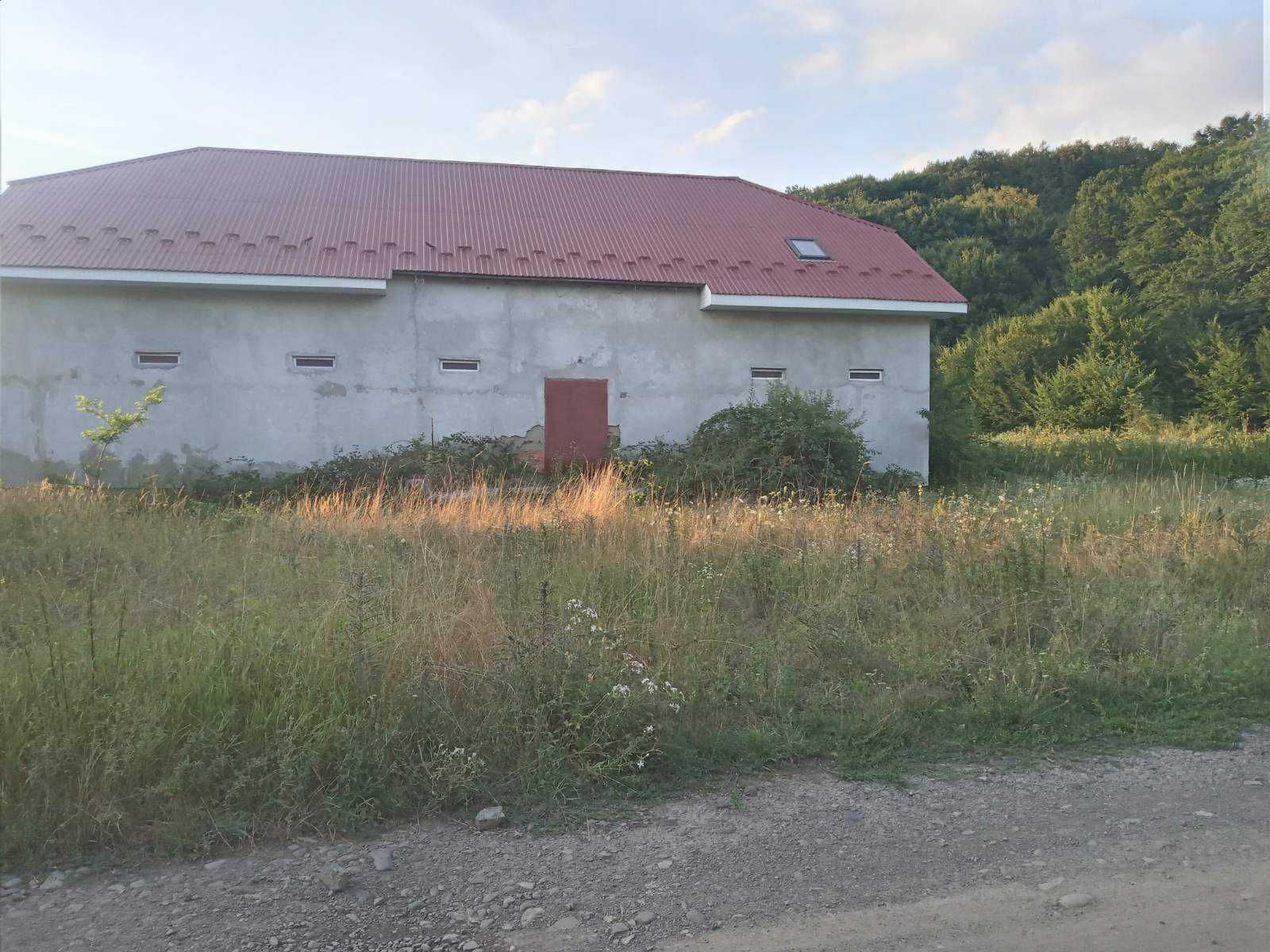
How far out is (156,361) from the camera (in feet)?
47.5

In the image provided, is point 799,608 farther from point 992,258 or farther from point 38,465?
point 992,258

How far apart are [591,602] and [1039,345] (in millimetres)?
32055

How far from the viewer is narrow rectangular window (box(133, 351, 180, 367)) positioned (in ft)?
47.3

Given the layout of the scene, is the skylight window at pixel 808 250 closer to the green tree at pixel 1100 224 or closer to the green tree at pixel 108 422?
the green tree at pixel 108 422

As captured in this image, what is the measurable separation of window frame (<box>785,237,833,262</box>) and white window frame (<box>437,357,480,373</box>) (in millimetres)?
6407

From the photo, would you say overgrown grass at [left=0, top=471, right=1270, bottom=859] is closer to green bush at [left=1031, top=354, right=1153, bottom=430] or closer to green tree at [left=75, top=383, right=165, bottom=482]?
green tree at [left=75, top=383, right=165, bottom=482]

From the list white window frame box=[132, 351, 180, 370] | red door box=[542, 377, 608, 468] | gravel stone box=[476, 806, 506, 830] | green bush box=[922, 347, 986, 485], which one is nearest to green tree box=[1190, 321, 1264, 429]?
green bush box=[922, 347, 986, 485]

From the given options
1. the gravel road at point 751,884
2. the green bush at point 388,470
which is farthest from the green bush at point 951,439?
the gravel road at point 751,884

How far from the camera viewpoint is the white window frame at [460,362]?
15.2 metres

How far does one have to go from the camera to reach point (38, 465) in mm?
14023

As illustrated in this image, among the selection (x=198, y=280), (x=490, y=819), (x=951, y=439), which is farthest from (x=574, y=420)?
(x=490, y=819)

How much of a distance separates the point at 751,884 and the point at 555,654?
1580mm

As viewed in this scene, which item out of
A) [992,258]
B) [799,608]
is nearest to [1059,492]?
[799,608]

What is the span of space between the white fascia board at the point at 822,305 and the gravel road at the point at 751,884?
39.7 feet
